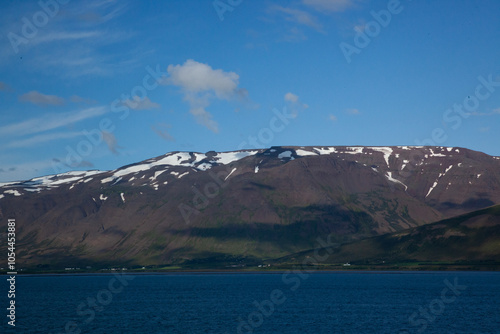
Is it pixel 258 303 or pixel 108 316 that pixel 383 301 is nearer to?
pixel 258 303

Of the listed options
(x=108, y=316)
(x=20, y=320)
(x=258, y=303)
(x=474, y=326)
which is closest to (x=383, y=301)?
(x=258, y=303)

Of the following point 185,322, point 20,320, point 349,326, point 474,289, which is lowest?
point 474,289

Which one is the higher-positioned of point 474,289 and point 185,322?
point 185,322

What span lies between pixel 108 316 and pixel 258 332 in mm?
36458

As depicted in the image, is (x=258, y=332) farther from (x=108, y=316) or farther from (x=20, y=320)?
(x=20, y=320)

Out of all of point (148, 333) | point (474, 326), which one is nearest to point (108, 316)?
point (148, 333)

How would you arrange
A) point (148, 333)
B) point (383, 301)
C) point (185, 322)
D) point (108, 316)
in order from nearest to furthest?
point (148, 333), point (185, 322), point (108, 316), point (383, 301)

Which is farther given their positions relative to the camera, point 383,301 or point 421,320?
point 383,301

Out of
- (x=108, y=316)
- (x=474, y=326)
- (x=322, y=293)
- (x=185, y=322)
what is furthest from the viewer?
(x=322, y=293)

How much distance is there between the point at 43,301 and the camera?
503 feet

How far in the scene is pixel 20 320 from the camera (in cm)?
10681

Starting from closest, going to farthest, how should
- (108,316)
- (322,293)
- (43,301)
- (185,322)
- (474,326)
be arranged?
(474,326)
(185,322)
(108,316)
(43,301)
(322,293)

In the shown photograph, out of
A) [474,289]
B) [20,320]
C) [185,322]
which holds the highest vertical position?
[20,320]

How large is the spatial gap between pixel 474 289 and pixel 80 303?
386ft
